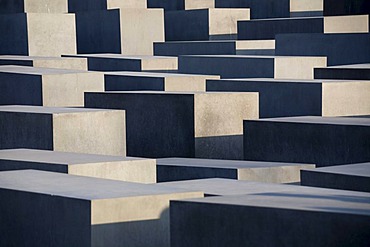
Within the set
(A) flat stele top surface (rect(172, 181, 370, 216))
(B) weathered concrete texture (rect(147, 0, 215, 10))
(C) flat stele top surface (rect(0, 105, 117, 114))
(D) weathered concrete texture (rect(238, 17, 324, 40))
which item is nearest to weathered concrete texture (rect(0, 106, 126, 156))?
(C) flat stele top surface (rect(0, 105, 117, 114))

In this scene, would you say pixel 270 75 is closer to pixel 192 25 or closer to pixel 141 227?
pixel 192 25

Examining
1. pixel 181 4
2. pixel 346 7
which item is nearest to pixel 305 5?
pixel 181 4

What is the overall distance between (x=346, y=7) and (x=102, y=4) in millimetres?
6332

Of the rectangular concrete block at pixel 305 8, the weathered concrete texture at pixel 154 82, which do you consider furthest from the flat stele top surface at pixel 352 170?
the rectangular concrete block at pixel 305 8

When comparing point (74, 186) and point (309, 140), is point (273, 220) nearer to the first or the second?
point (74, 186)

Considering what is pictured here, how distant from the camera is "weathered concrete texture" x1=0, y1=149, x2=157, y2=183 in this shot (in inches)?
313

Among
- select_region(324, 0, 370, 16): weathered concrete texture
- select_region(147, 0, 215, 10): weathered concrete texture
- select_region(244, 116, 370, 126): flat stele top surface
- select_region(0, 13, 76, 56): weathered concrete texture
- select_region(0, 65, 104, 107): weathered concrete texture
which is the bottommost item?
select_region(244, 116, 370, 126): flat stele top surface

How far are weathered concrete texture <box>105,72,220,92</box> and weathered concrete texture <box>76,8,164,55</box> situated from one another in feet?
18.8

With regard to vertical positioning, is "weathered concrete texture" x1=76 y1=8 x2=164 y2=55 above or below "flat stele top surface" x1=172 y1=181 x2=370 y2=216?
above

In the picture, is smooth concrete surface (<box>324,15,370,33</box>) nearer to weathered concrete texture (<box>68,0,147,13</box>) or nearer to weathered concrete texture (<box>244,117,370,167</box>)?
weathered concrete texture (<box>68,0,147,13</box>)

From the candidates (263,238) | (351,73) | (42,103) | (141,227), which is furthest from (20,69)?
(263,238)

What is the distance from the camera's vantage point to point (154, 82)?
525 inches

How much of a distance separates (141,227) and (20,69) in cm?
803

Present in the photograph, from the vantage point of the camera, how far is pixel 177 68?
16.5m
